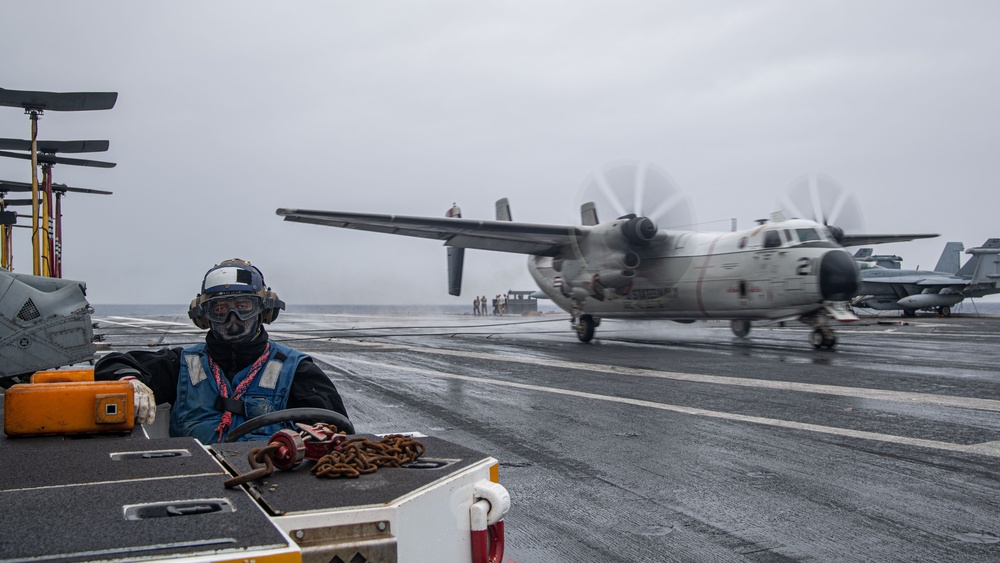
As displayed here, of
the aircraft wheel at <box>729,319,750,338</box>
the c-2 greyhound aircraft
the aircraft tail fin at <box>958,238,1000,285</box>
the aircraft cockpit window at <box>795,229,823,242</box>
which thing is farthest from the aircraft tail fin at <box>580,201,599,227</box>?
the aircraft tail fin at <box>958,238,1000,285</box>

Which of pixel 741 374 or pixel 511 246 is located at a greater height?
pixel 511 246

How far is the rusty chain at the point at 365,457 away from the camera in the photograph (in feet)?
6.65

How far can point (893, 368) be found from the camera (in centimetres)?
1247

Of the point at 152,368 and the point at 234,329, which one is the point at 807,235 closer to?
the point at 234,329

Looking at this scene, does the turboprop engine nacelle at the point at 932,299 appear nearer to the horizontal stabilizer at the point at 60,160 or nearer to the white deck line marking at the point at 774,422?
the white deck line marking at the point at 774,422

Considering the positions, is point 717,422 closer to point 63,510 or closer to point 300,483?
point 300,483

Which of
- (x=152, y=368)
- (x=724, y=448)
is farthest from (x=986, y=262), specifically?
(x=152, y=368)

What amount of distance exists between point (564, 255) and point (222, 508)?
64.9 ft

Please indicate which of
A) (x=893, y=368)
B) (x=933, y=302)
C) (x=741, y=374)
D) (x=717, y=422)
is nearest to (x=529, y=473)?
(x=717, y=422)

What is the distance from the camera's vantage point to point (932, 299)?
37.9m

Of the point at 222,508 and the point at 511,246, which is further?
the point at 511,246

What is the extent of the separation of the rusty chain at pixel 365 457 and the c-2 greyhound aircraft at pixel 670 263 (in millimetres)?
14682

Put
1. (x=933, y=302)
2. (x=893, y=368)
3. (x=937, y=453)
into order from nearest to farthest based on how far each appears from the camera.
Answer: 1. (x=937, y=453)
2. (x=893, y=368)
3. (x=933, y=302)

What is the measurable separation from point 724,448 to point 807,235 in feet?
36.8
